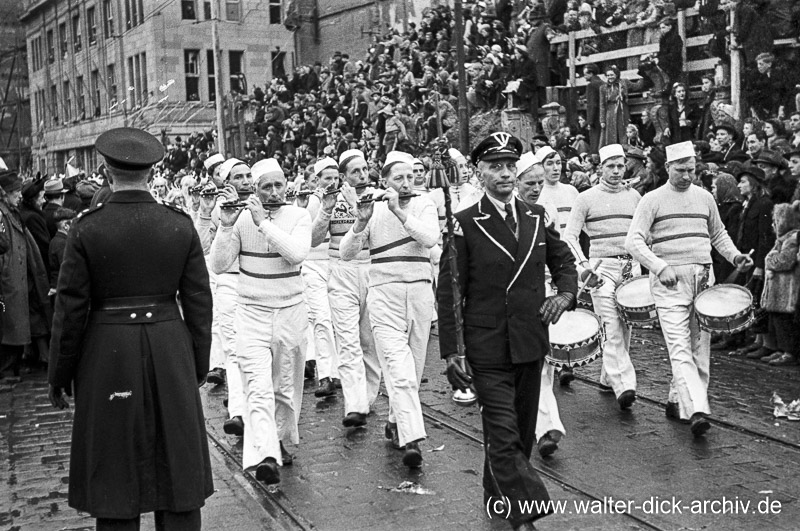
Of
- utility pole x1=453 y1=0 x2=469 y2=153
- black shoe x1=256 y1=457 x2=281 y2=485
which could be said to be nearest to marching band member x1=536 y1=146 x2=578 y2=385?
black shoe x1=256 y1=457 x2=281 y2=485

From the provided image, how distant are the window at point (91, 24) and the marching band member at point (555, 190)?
161ft

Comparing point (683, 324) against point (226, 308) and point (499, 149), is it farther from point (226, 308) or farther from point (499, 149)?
point (226, 308)

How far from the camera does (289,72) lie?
168 feet

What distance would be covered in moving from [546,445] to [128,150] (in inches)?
146

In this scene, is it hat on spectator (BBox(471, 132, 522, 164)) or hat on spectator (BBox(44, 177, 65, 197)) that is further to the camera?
hat on spectator (BBox(44, 177, 65, 197))

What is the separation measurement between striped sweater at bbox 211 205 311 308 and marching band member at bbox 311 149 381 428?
96cm

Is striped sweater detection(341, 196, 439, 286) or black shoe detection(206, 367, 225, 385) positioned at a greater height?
striped sweater detection(341, 196, 439, 286)

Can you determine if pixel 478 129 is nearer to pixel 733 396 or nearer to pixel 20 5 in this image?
pixel 733 396

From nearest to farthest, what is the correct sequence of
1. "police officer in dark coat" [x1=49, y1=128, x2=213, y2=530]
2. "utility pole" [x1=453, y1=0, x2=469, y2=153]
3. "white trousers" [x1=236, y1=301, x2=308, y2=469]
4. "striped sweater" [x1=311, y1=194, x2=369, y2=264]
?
"police officer in dark coat" [x1=49, y1=128, x2=213, y2=530], "white trousers" [x1=236, y1=301, x2=308, y2=469], "striped sweater" [x1=311, y1=194, x2=369, y2=264], "utility pole" [x1=453, y1=0, x2=469, y2=153]

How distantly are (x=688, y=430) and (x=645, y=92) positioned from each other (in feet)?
Result: 40.8

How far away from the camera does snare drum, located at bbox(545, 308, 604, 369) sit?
7809mm

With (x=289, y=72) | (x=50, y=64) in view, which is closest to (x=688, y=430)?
(x=289, y=72)

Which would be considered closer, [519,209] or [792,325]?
[519,209]

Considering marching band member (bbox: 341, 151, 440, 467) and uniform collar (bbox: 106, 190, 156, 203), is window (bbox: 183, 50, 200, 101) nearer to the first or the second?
marching band member (bbox: 341, 151, 440, 467)
